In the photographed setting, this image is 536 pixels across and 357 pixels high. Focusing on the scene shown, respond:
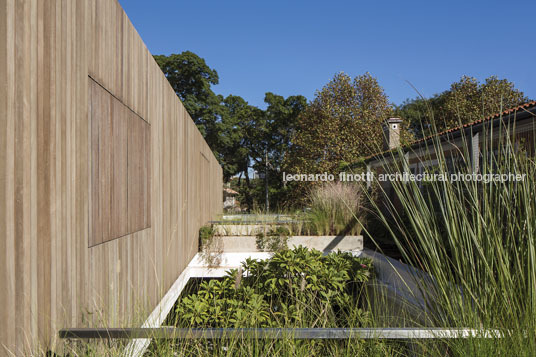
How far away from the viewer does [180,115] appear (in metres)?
5.09

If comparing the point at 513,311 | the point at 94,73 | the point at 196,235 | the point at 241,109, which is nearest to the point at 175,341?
the point at 513,311

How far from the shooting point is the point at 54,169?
1658mm

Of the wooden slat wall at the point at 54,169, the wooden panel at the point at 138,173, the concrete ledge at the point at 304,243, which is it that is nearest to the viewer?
the wooden slat wall at the point at 54,169

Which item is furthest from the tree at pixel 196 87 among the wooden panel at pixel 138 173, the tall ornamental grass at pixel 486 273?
the tall ornamental grass at pixel 486 273

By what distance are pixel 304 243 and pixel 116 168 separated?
14.7ft

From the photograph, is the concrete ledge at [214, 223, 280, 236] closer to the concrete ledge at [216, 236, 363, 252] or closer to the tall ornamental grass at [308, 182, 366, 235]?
the concrete ledge at [216, 236, 363, 252]

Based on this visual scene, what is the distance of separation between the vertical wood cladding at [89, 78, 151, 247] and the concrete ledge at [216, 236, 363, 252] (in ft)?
10.3

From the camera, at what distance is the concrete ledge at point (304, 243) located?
6.40m

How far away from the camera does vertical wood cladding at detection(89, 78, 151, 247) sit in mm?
2158

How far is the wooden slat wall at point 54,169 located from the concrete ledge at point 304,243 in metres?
3.51

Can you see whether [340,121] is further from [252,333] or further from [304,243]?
[252,333]

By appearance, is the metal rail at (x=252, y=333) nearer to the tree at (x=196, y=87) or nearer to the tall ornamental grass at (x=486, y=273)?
the tall ornamental grass at (x=486, y=273)

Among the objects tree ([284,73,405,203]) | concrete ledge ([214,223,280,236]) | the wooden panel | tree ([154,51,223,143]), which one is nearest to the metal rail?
the wooden panel

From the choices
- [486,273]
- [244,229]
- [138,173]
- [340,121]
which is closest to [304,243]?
[244,229]
